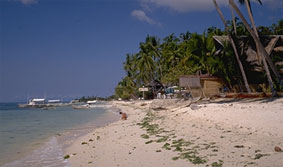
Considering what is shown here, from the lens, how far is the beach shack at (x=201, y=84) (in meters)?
18.2

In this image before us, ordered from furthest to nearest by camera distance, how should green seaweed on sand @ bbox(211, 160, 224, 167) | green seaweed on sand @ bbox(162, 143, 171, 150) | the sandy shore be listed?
1. green seaweed on sand @ bbox(162, 143, 171, 150)
2. the sandy shore
3. green seaweed on sand @ bbox(211, 160, 224, 167)

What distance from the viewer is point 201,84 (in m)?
18.8

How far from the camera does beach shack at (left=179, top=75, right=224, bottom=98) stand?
59.8 ft

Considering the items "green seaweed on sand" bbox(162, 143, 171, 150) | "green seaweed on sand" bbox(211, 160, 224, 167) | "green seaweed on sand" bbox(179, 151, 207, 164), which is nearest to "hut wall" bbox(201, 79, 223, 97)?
"green seaweed on sand" bbox(162, 143, 171, 150)

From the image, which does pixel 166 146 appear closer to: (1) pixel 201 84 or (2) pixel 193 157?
(2) pixel 193 157

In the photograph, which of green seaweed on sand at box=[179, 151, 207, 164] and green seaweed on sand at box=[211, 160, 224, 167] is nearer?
green seaweed on sand at box=[211, 160, 224, 167]

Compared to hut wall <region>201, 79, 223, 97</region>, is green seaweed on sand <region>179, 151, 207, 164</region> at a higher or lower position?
lower

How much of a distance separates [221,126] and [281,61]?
1322 cm

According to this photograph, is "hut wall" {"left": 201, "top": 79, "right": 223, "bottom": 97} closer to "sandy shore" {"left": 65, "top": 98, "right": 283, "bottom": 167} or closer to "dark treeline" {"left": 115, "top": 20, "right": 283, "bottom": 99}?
"dark treeline" {"left": 115, "top": 20, "right": 283, "bottom": 99}

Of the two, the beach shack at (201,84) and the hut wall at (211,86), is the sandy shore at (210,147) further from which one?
the hut wall at (211,86)

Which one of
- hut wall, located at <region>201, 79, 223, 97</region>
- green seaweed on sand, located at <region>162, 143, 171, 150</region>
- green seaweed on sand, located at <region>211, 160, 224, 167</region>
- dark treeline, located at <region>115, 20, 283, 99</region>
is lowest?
green seaweed on sand, located at <region>162, 143, 171, 150</region>

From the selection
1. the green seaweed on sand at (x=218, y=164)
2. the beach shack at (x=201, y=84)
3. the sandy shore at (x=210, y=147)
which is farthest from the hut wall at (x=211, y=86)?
the green seaweed on sand at (x=218, y=164)

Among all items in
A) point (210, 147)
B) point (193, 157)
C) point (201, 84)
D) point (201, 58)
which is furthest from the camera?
point (201, 58)

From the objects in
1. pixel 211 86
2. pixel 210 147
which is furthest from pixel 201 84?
pixel 210 147
